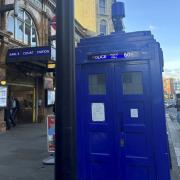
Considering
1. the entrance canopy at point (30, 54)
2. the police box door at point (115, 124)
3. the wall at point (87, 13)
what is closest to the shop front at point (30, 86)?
the entrance canopy at point (30, 54)

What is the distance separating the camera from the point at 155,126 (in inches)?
174

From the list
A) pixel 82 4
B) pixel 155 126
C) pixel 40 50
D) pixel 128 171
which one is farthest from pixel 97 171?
pixel 82 4

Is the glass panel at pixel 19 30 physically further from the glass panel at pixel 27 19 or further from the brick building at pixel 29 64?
the glass panel at pixel 27 19

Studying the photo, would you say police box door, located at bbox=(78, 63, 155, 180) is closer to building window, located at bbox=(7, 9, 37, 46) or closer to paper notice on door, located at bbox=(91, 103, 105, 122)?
paper notice on door, located at bbox=(91, 103, 105, 122)

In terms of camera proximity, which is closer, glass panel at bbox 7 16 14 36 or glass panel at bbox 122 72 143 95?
glass panel at bbox 122 72 143 95

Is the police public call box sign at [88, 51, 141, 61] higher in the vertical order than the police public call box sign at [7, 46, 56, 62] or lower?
lower

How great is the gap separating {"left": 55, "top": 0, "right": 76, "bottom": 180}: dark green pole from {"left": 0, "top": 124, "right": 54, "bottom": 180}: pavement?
4132 millimetres

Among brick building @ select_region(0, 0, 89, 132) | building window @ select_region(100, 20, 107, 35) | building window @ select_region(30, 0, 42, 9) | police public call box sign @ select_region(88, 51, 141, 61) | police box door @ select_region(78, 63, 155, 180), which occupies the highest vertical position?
building window @ select_region(100, 20, 107, 35)

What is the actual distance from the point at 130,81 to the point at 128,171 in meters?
1.34

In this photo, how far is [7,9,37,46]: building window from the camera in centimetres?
1718

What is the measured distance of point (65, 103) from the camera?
2582 millimetres

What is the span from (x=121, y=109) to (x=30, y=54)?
11454 mm

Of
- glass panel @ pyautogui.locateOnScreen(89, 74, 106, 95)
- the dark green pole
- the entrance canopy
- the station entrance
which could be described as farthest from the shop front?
the dark green pole

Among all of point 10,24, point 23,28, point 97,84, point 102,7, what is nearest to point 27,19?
point 23,28
